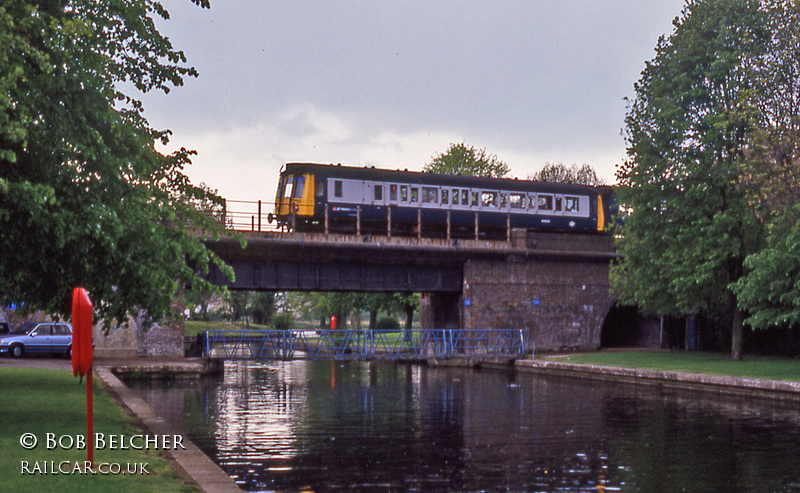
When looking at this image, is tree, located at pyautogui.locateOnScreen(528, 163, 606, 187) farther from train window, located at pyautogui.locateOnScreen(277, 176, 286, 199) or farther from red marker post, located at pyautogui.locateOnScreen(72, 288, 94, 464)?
red marker post, located at pyautogui.locateOnScreen(72, 288, 94, 464)

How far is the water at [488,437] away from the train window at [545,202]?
1937 centimetres

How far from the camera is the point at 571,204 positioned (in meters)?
45.8

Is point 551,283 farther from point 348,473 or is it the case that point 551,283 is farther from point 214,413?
point 348,473

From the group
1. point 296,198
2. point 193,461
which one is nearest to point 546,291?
point 296,198

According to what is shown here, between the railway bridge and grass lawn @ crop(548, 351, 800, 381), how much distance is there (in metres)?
4.17

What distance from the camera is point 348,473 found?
11.5 m

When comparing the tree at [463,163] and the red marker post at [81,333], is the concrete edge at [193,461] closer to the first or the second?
the red marker post at [81,333]

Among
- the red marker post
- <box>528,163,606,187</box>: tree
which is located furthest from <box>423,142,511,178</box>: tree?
the red marker post

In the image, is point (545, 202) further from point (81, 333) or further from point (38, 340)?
point (81, 333)

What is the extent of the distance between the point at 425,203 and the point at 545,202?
7.43 m

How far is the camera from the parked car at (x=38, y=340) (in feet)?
110

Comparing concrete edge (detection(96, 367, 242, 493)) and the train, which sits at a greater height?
the train

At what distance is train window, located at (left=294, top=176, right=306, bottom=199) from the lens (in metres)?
39.2

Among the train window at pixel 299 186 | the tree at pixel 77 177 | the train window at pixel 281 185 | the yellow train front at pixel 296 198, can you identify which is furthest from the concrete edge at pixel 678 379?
the tree at pixel 77 177
